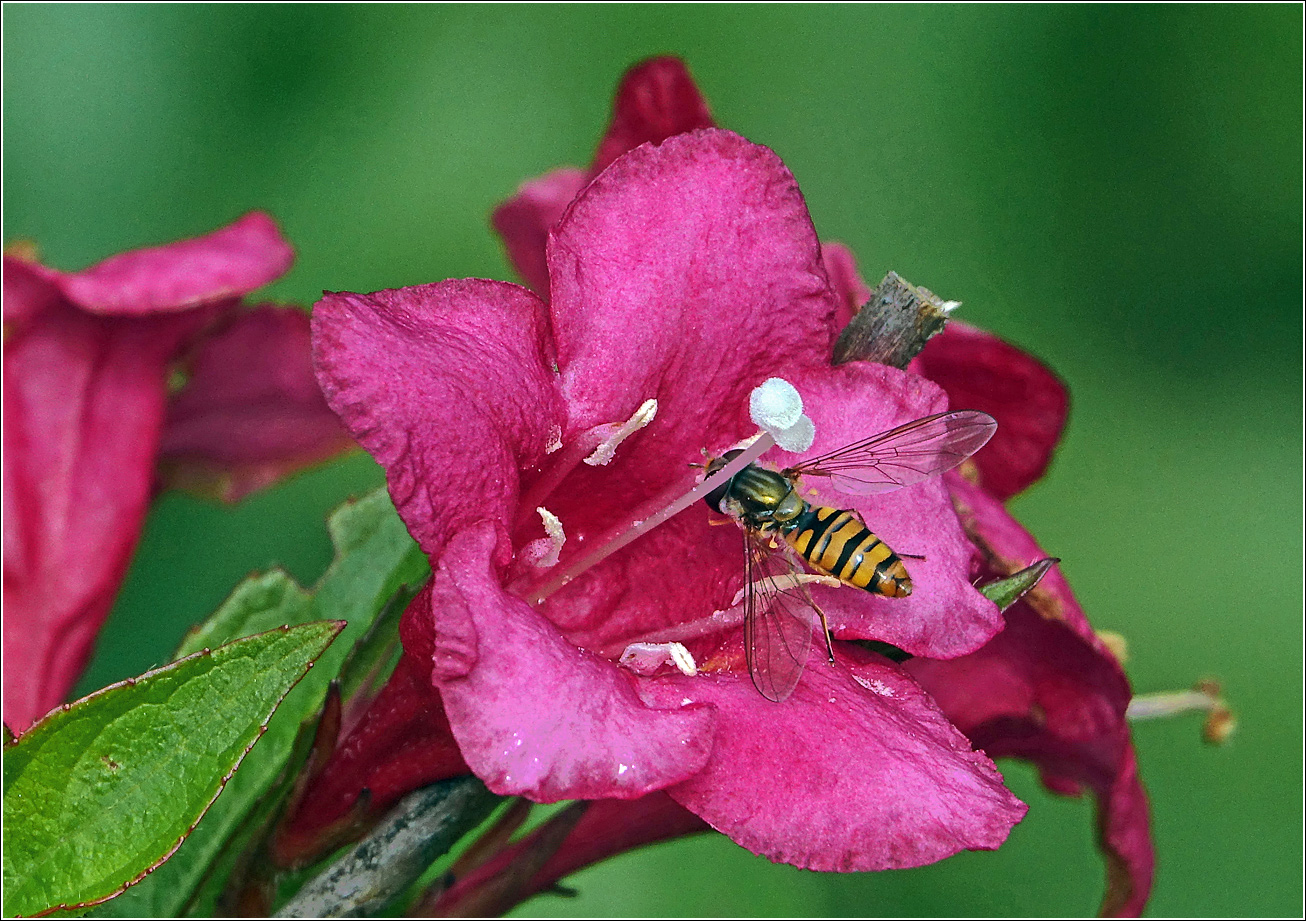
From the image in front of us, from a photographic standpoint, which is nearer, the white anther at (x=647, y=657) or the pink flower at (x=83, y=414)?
the white anther at (x=647, y=657)

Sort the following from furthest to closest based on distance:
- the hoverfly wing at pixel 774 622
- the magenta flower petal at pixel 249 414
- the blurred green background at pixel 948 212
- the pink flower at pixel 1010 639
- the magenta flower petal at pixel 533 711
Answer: the blurred green background at pixel 948 212 < the magenta flower petal at pixel 249 414 < the pink flower at pixel 1010 639 < the hoverfly wing at pixel 774 622 < the magenta flower petal at pixel 533 711

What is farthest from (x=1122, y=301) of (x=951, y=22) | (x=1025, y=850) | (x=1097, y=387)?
(x=1025, y=850)

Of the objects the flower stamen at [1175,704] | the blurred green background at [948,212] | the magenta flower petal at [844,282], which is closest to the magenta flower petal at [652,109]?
the magenta flower petal at [844,282]

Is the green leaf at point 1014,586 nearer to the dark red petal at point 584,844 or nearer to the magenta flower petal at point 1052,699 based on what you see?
the magenta flower petal at point 1052,699

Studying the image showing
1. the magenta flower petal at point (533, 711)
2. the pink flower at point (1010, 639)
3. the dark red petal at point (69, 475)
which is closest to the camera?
the magenta flower petal at point (533, 711)

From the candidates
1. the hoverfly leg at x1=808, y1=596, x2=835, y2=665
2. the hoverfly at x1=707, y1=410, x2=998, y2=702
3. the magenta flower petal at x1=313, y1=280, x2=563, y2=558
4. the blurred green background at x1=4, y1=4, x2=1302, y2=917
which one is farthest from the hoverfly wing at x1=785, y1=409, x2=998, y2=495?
the blurred green background at x1=4, y1=4, x2=1302, y2=917

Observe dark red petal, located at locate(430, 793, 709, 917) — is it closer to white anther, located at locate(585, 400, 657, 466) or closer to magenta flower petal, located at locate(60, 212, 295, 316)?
white anther, located at locate(585, 400, 657, 466)

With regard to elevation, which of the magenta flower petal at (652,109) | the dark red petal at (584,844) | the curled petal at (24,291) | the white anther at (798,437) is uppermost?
the magenta flower petal at (652,109)
